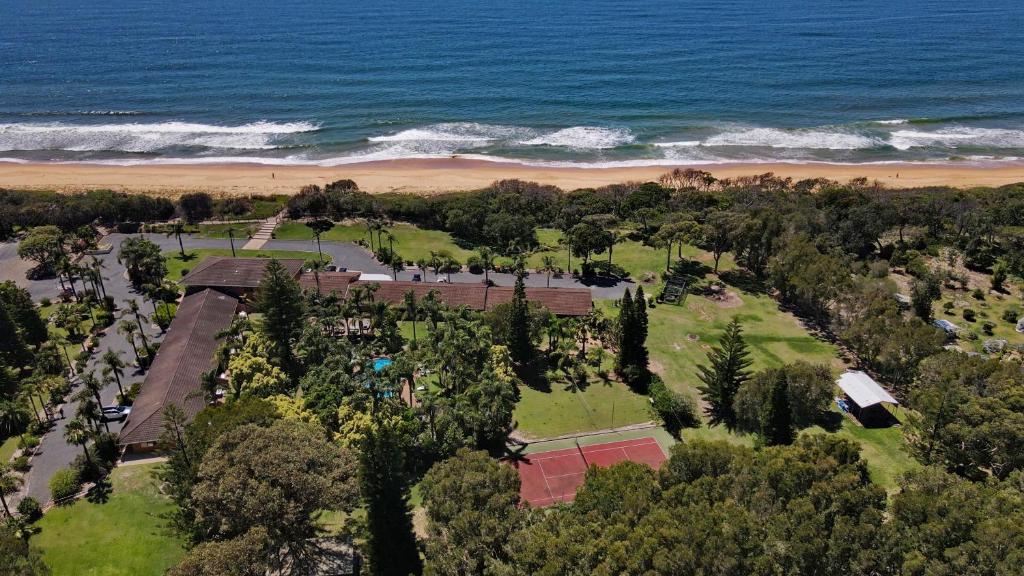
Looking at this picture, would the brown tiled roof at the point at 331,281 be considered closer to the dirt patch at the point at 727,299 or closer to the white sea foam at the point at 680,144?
the dirt patch at the point at 727,299

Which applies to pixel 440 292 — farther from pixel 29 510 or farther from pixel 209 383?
pixel 29 510

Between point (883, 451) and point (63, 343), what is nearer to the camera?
point (883, 451)

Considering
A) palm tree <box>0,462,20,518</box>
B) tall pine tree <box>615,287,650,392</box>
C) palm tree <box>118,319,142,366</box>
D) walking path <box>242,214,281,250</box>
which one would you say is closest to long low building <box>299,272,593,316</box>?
tall pine tree <box>615,287,650,392</box>

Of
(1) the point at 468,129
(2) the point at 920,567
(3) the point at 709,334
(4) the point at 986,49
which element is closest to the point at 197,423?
(2) the point at 920,567

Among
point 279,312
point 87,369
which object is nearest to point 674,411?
point 279,312

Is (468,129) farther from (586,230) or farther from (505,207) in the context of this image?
(586,230)

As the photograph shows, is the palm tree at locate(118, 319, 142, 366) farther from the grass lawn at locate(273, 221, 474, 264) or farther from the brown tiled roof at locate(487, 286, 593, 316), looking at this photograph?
A: the brown tiled roof at locate(487, 286, 593, 316)
